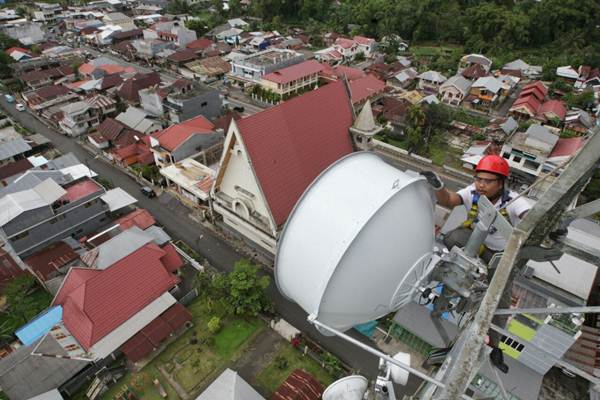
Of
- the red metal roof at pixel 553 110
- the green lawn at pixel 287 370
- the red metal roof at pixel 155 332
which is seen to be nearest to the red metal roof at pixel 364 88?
the red metal roof at pixel 553 110

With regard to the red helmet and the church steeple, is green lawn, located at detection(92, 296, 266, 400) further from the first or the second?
the red helmet

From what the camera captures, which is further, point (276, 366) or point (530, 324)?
point (276, 366)

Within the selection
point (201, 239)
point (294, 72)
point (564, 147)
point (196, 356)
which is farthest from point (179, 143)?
point (564, 147)

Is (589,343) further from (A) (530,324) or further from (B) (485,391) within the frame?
(B) (485,391)

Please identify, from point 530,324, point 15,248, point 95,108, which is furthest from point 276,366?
point 95,108

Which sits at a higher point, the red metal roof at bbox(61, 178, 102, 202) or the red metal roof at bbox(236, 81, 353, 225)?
the red metal roof at bbox(236, 81, 353, 225)

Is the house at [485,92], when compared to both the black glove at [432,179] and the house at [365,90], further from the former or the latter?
the black glove at [432,179]

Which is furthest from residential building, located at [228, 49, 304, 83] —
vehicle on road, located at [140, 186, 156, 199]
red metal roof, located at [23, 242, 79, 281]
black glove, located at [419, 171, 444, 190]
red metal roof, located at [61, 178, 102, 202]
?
black glove, located at [419, 171, 444, 190]

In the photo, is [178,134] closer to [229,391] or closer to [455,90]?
[229,391]
